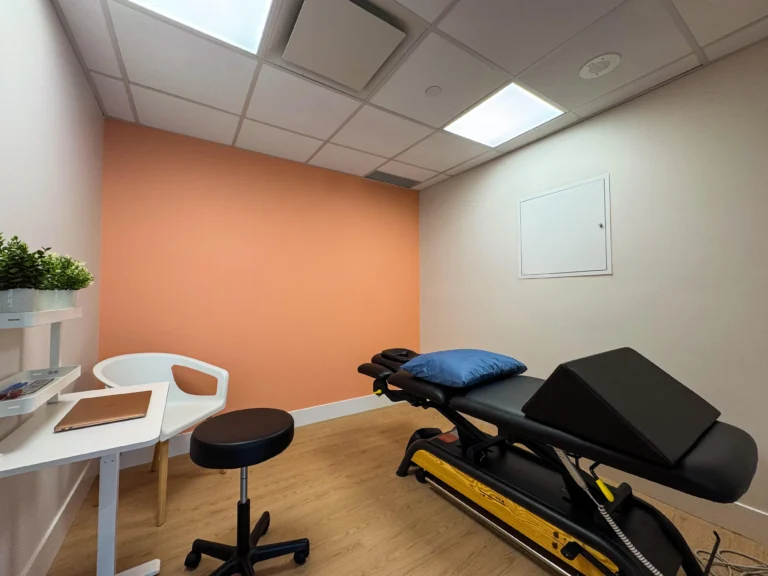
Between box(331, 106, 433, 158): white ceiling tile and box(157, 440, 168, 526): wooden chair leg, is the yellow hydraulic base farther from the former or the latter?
box(331, 106, 433, 158): white ceiling tile

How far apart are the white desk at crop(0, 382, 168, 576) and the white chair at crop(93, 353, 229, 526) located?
670mm

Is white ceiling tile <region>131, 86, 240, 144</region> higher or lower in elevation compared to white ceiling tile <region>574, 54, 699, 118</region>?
lower

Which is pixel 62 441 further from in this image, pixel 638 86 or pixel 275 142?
pixel 638 86

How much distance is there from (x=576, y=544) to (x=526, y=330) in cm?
164

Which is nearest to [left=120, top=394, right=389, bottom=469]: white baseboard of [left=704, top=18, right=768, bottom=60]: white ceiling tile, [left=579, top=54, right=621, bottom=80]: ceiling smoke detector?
[left=579, top=54, right=621, bottom=80]: ceiling smoke detector

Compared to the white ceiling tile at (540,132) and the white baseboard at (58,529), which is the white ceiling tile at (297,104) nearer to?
the white ceiling tile at (540,132)

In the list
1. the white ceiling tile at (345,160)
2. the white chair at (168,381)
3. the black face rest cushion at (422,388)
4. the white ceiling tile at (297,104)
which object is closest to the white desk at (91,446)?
the white chair at (168,381)

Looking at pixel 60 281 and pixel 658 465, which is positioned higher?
pixel 60 281

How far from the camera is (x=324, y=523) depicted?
1.71m

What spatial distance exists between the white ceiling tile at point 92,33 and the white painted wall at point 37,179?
0.06 metres

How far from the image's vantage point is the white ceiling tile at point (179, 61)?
1525 millimetres

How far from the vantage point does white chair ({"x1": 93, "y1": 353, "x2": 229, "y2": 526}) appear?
5.84 feet

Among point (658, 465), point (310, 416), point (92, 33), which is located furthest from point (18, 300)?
point (310, 416)

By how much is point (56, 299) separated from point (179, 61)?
148 cm
